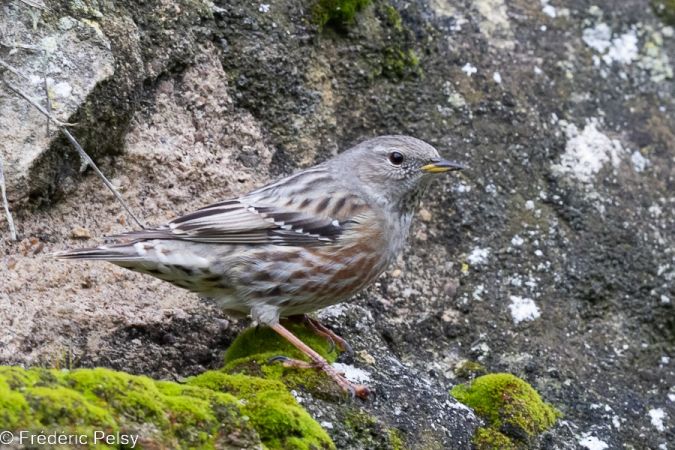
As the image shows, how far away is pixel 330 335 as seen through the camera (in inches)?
218

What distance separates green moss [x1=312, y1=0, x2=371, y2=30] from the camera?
22.2 feet

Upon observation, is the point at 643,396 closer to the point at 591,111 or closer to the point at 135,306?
the point at 591,111

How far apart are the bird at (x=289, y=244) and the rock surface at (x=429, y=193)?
36cm

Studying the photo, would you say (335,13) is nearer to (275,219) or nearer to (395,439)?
(275,219)

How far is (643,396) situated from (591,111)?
2251 millimetres

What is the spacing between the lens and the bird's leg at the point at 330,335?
545 centimetres

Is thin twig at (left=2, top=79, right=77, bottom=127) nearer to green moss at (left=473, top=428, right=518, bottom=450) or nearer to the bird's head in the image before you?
the bird's head

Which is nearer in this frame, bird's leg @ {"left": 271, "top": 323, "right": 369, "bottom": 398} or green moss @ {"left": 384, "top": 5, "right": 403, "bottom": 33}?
bird's leg @ {"left": 271, "top": 323, "right": 369, "bottom": 398}

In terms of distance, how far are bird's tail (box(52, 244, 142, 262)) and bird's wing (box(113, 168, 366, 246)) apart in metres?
0.15

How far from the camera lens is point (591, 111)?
7316 mm

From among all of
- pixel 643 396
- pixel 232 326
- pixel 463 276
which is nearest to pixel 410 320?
pixel 463 276

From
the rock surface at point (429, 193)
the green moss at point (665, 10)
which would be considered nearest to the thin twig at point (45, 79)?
the rock surface at point (429, 193)

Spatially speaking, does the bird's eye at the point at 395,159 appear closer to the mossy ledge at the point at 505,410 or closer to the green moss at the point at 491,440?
the mossy ledge at the point at 505,410

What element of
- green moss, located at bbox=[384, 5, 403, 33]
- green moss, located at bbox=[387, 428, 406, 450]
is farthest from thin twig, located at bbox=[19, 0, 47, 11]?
green moss, located at bbox=[387, 428, 406, 450]
